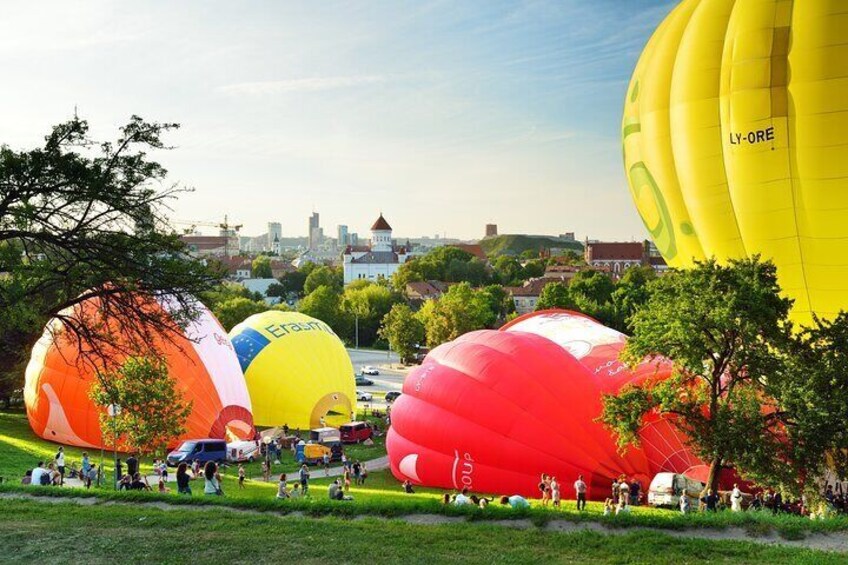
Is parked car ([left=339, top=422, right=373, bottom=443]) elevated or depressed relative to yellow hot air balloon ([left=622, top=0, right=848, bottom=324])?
depressed

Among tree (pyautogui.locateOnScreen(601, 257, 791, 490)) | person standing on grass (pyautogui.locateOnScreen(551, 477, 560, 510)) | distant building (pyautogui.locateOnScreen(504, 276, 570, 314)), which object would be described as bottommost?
Answer: person standing on grass (pyautogui.locateOnScreen(551, 477, 560, 510))

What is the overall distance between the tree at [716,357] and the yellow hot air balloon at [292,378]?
1802cm

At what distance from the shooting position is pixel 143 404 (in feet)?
81.2

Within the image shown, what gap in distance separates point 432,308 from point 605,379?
166ft

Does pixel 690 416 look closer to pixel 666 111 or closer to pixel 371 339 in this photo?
pixel 666 111

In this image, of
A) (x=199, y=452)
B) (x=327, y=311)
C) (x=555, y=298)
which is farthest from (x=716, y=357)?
(x=327, y=311)

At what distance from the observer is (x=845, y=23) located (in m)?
20.1

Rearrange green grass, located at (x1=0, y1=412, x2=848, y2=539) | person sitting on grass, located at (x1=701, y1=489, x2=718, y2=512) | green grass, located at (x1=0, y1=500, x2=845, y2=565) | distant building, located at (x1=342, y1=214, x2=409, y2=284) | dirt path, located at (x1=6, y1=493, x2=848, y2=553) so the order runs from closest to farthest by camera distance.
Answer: green grass, located at (x1=0, y1=500, x2=845, y2=565) < dirt path, located at (x1=6, y1=493, x2=848, y2=553) < green grass, located at (x1=0, y1=412, x2=848, y2=539) < person sitting on grass, located at (x1=701, y1=489, x2=718, y2=512) < distant building, located at (x1=342, y1=214, x2=409, y2=284)

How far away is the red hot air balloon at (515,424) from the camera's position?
2169 cm

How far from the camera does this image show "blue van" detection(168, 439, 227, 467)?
27.5 metres

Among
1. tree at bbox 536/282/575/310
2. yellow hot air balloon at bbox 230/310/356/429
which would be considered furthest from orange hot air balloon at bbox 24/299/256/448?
tree at bbox 536/282/575/310

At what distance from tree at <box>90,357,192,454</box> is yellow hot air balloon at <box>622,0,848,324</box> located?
1636cm

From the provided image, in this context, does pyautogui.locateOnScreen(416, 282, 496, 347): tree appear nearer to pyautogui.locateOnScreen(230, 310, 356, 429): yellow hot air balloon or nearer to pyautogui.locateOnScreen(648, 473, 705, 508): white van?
pyautogui.locateOnScreen(230, 310, 356, 429): yellow hot air balloon

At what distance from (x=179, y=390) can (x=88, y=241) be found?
14.8m
